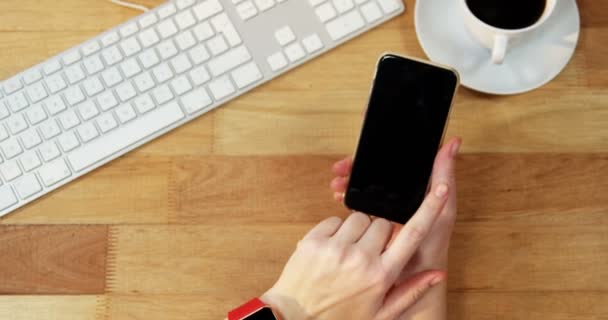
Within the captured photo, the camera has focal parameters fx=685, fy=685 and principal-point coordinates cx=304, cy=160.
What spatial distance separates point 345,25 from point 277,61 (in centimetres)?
9

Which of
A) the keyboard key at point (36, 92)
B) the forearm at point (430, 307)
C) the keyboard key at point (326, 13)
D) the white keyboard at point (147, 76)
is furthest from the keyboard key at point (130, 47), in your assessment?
the forearm at point (430, 307)

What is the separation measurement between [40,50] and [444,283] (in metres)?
0.53

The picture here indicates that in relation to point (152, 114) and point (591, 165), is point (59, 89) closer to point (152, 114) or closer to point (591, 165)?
point (152, 114)

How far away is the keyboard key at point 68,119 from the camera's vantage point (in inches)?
30.2

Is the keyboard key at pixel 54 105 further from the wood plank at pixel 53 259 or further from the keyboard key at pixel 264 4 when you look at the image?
the keyboard key at pixel 264 4

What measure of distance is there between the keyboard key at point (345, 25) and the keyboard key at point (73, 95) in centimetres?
29

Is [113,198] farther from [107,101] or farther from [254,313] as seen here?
[254,313]

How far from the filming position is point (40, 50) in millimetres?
804

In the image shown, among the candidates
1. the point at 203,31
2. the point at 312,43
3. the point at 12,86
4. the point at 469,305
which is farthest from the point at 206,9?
the point at 469,305

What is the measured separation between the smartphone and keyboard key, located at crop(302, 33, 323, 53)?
0.33 feet

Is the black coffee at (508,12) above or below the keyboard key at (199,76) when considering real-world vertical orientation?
below

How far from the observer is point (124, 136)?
2.52ft

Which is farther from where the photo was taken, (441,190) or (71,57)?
(71,57)

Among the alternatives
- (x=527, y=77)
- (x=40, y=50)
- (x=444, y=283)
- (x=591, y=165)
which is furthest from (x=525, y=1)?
(x=40, y=50)
